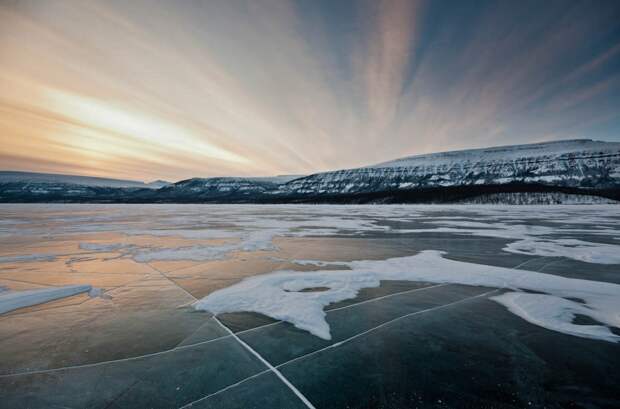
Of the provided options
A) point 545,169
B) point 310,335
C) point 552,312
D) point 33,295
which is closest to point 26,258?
point 33,295

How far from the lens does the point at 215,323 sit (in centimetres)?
376

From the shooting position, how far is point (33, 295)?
4.62 metres

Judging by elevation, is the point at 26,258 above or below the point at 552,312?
below

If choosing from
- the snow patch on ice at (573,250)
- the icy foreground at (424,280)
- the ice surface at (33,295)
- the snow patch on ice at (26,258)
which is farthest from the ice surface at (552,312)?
the snow patch on ice at (26,258)

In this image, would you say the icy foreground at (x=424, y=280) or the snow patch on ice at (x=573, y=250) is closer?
the icy foreground at (x=424, y=280)

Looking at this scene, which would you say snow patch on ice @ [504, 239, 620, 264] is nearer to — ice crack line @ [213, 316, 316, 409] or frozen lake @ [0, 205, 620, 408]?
frozen lake @ [0, 205, 620, 408]

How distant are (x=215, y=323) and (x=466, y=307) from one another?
12.5 feet

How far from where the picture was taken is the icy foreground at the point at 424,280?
3812mm

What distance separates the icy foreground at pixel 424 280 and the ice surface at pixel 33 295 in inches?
101

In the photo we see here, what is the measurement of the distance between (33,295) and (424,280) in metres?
7.21

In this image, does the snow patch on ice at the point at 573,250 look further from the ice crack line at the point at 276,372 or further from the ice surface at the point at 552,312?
the ice crack line at the point at 276,372

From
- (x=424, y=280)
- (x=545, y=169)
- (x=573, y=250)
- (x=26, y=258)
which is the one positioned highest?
(x=545, y=169)

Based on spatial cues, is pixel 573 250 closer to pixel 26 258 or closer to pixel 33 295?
pixel 33 295

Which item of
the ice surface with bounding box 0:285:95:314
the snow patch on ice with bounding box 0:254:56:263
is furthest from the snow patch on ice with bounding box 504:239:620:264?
the snow patch on ice with bounding box 0:254:56:263
